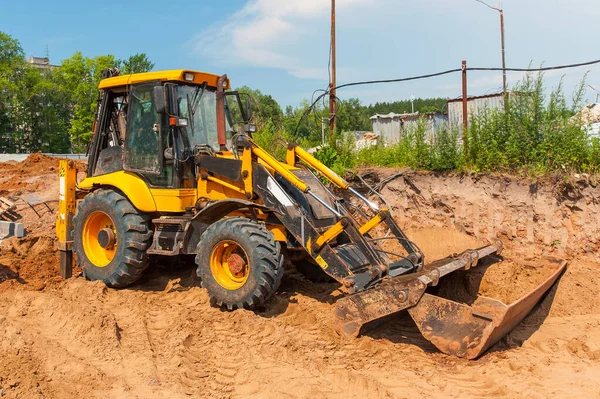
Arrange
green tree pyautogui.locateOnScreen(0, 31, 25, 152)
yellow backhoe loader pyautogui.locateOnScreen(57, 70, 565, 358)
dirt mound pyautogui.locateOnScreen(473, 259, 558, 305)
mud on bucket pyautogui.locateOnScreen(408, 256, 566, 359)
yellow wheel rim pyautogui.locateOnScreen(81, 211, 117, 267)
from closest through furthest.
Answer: mud on bucket pyautogui.locateOnScreen(408, 256, 566, 359) < yellow backhoe loader pyautogui.locateOnScreen(57, 70, 565, 358) < dirt mound pyautogui.locateOnScreen(473, 259, 558, 305) < yellow wheel rim pyautogui.locateOnScreen(81, 211, 117, 267) < green tree pyautogui.locateOnScreen(0, 31, 25, 152)

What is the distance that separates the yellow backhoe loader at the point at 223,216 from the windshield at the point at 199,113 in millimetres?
14

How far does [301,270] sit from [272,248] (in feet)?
6.07

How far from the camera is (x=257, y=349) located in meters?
5.16

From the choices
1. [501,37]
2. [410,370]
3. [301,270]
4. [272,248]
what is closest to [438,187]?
[301,270]

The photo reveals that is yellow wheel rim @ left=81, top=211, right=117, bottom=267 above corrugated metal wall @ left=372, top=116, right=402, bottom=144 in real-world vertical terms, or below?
below

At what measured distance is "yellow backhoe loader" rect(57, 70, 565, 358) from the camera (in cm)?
535

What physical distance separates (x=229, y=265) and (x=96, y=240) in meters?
2.49

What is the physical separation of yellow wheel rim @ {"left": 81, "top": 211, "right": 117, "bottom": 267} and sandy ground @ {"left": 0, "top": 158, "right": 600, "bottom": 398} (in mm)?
379

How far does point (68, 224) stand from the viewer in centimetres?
766

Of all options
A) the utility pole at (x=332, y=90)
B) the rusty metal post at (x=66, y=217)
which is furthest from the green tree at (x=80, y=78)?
the rusty metal post at (x=66, y=217)

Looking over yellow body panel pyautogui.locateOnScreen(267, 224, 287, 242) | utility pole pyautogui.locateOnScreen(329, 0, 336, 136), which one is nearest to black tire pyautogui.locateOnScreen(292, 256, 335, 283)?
yellow body panel pyautogui.locateOnScreen(267, 224, 287, 242)

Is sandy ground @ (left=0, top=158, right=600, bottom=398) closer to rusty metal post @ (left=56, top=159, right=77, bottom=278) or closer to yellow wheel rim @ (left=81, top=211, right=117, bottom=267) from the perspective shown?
rusty metal post @ (left=56, top=159, right=77, bottom=278)

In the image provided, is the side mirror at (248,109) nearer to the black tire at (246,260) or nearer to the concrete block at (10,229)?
the black tire at (246,260)

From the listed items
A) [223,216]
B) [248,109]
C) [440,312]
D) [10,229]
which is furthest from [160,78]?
[10,229]
